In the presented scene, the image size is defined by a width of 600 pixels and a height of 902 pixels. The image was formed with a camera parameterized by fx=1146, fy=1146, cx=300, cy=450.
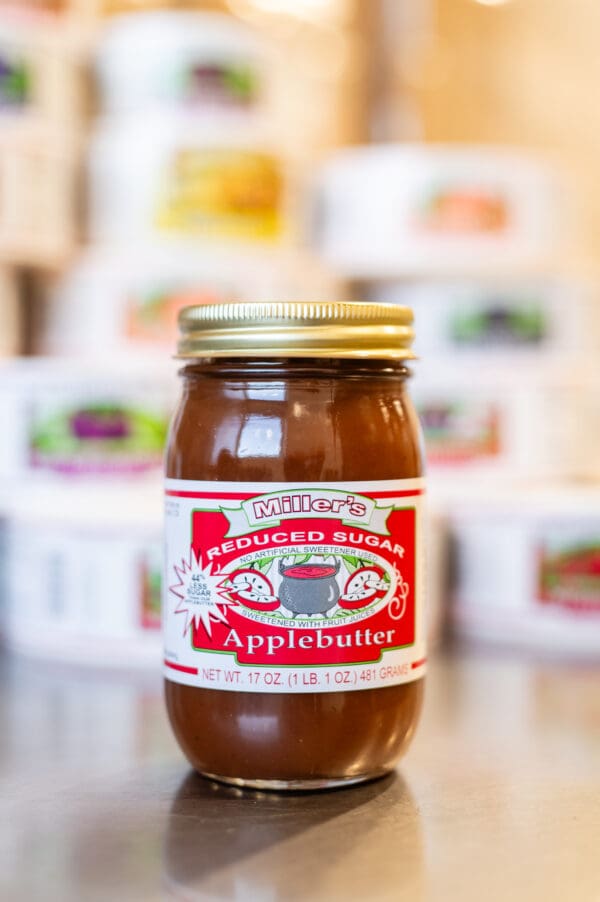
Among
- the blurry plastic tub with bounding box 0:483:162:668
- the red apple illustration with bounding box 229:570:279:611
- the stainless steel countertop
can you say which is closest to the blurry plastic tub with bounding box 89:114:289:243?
the blurry plastic tub with bounding box 0:483:162:668

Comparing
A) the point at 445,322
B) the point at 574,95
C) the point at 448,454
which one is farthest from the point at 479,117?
the point at 448,454

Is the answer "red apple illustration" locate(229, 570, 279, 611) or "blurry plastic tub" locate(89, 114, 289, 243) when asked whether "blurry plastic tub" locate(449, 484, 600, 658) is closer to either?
"blurry plastic tub" locate(89, 114, 289, 243)

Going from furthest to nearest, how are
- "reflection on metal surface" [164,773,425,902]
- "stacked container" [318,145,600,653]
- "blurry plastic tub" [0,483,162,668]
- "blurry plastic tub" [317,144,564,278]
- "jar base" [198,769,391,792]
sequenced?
"blurry plastic tub" [317,144,564,278]
"stacked container" [318,145,600,653]
"blurry plastic tub" [0,483,162,668]
"jar base" [198,769,391,792]
"reflection on metal surface" [164,773,425,902]

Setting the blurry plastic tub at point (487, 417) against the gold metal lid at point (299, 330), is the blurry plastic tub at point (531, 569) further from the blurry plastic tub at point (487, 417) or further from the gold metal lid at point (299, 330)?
the gold metal lid at point (299, 330)

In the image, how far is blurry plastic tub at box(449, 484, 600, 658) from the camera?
3.93 ft

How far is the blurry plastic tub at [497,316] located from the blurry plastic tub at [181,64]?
1.12 feet

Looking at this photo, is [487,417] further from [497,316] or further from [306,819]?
[306,819]

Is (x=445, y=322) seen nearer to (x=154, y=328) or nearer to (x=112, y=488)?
(x=154, y=328)

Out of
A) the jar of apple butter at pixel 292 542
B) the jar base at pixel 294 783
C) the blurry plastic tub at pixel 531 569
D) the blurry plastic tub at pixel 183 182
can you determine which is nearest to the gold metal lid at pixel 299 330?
the jar of apple butter at pixel 292 542

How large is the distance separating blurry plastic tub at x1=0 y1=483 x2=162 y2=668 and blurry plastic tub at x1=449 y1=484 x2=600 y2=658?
36cm

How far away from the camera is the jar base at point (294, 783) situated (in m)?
0.72

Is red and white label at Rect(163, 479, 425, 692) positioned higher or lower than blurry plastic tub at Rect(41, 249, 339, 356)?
lower

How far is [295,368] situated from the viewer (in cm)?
70

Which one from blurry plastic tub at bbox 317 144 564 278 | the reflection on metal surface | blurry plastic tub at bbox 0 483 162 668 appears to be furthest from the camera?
blurry plastic tub at bbox 317 144 564 278
